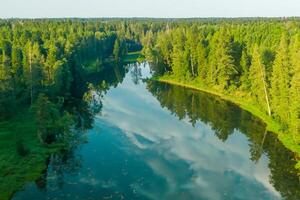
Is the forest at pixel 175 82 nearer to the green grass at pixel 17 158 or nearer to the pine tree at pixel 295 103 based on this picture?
the pine tree at pixel 295 103

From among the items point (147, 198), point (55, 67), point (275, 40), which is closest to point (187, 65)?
point (275, 40)

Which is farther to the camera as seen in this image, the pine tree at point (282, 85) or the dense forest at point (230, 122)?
the pine tree at point (282, 85)

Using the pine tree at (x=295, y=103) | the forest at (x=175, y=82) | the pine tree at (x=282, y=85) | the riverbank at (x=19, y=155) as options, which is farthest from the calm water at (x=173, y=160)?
the pine tree at (x=282, y=85)

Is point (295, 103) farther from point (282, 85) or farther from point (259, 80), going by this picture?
point (259, 80)

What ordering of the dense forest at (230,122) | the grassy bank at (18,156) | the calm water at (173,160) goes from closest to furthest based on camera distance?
the grassy bank at (18,156) → the calm water at (173,160) → the dense forest at (230,122)

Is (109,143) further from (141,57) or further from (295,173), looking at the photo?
(141,57)

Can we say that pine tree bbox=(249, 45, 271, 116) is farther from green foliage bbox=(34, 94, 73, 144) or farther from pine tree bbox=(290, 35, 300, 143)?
green foliage bbox=(34, 94, 73, 144)

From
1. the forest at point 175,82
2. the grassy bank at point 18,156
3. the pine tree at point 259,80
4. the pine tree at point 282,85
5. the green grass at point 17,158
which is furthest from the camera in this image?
the pine tree at point 259,80
